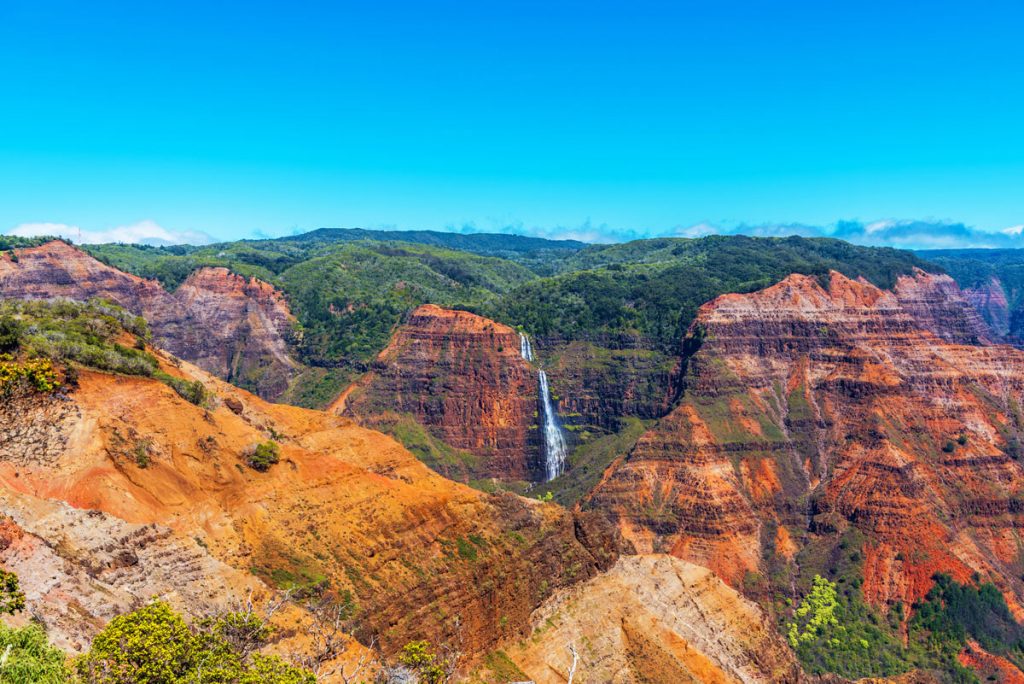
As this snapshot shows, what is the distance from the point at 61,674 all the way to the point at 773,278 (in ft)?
562

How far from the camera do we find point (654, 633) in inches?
2739

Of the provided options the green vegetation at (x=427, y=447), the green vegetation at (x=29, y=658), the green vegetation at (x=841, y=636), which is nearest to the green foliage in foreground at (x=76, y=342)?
the green vegetation at (x=29, y=658)

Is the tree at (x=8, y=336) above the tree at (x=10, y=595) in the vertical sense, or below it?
above

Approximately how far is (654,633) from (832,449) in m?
89.4

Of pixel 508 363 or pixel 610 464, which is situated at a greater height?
pixel 508 363

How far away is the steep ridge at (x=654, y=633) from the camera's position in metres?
65.8

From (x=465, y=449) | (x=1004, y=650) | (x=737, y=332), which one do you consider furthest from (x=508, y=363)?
(x=1004, y=650)

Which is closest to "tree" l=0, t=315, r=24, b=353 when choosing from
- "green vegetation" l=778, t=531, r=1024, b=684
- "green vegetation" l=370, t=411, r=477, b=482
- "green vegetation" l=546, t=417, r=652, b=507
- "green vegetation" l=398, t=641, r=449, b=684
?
"green vegetation" l=398, t=641, r=449, b=684

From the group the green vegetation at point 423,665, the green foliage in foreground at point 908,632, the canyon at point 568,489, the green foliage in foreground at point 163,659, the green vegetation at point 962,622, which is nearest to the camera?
the green foliage in foreground at point 163,659

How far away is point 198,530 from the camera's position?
170 feet

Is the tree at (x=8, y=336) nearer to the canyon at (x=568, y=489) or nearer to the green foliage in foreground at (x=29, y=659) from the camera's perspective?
the canyon at (x=568, y=489)

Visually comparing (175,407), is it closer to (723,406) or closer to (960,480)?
(723,406)

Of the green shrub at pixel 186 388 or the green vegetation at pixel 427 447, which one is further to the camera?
the green vegetation at pixel 427 447

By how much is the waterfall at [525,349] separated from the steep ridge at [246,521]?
112m
